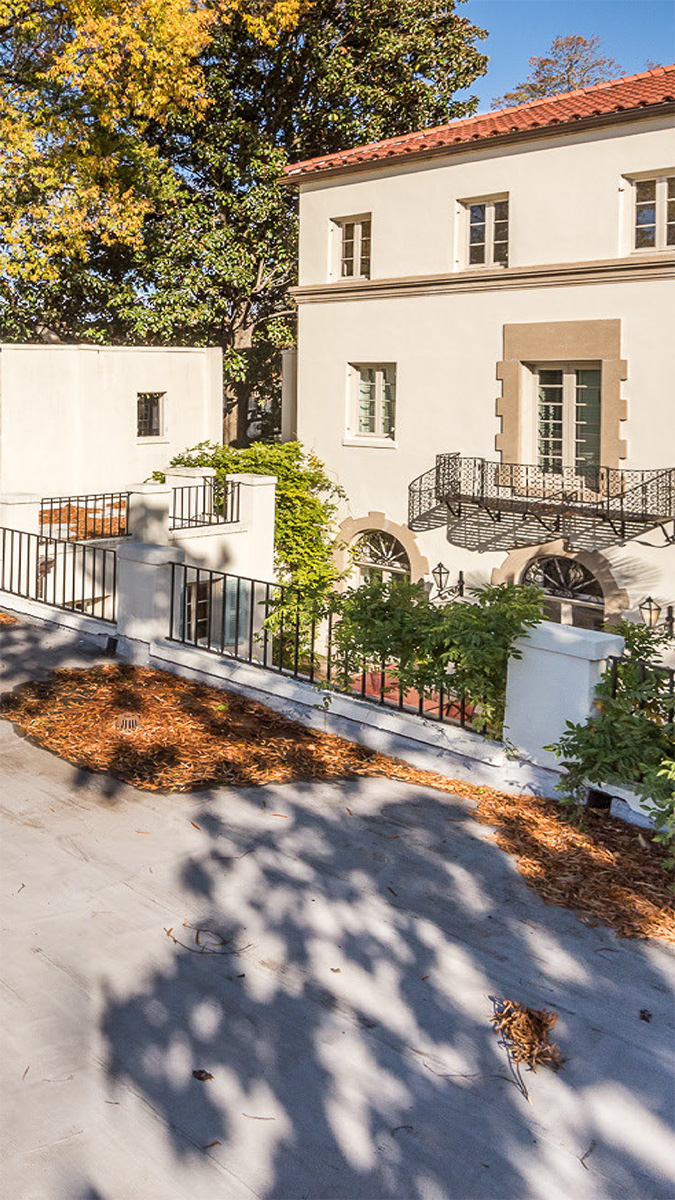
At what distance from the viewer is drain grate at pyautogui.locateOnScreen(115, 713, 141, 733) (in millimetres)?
8117

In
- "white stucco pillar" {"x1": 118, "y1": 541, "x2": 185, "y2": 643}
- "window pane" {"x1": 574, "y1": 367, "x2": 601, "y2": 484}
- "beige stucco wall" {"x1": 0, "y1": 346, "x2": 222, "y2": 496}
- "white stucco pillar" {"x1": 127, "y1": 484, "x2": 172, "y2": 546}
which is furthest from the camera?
"beige stucco wall" {"x1": 0, "y1": 346, "x2": 222, "y2": 496}

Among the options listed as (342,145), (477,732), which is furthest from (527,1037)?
(342,145)

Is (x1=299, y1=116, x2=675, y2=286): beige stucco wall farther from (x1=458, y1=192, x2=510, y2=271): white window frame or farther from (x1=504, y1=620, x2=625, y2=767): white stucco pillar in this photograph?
(x1=504, y1=620, x2=625, y2=767): white stucco pillar

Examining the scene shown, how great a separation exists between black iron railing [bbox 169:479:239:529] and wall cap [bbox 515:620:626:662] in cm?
1344

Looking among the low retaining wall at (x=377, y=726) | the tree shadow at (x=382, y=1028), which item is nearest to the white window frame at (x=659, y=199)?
the low retaining wall at (x=377, y=726)

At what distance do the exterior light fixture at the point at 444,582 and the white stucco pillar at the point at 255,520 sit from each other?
11.8 feet

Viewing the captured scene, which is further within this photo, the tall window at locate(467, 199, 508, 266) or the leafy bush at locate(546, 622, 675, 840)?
the tall window at locate(467, 199, 508, 266)

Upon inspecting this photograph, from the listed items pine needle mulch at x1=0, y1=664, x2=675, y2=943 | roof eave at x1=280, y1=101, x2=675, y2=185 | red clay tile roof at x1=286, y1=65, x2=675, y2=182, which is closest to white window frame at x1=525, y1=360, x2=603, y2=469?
roof eave at x1=280, y1=101, x2=675, y2=185

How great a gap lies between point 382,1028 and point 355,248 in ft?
71.9

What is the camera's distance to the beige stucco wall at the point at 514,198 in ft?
62.4

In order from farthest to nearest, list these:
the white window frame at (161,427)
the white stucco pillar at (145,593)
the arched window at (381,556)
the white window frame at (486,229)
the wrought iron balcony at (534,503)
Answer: the white window frame at (161,427), the arched window at (381,556), the white window frame at (486,229), the wrought iron balcony at (534,503), the white stucco pillar at (145,593)

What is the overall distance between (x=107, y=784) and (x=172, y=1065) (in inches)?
123

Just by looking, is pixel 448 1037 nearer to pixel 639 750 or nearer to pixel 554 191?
pixel 639 750

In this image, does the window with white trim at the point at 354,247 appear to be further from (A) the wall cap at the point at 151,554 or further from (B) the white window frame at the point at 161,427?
(A) the wall cap at the point at 151,554
